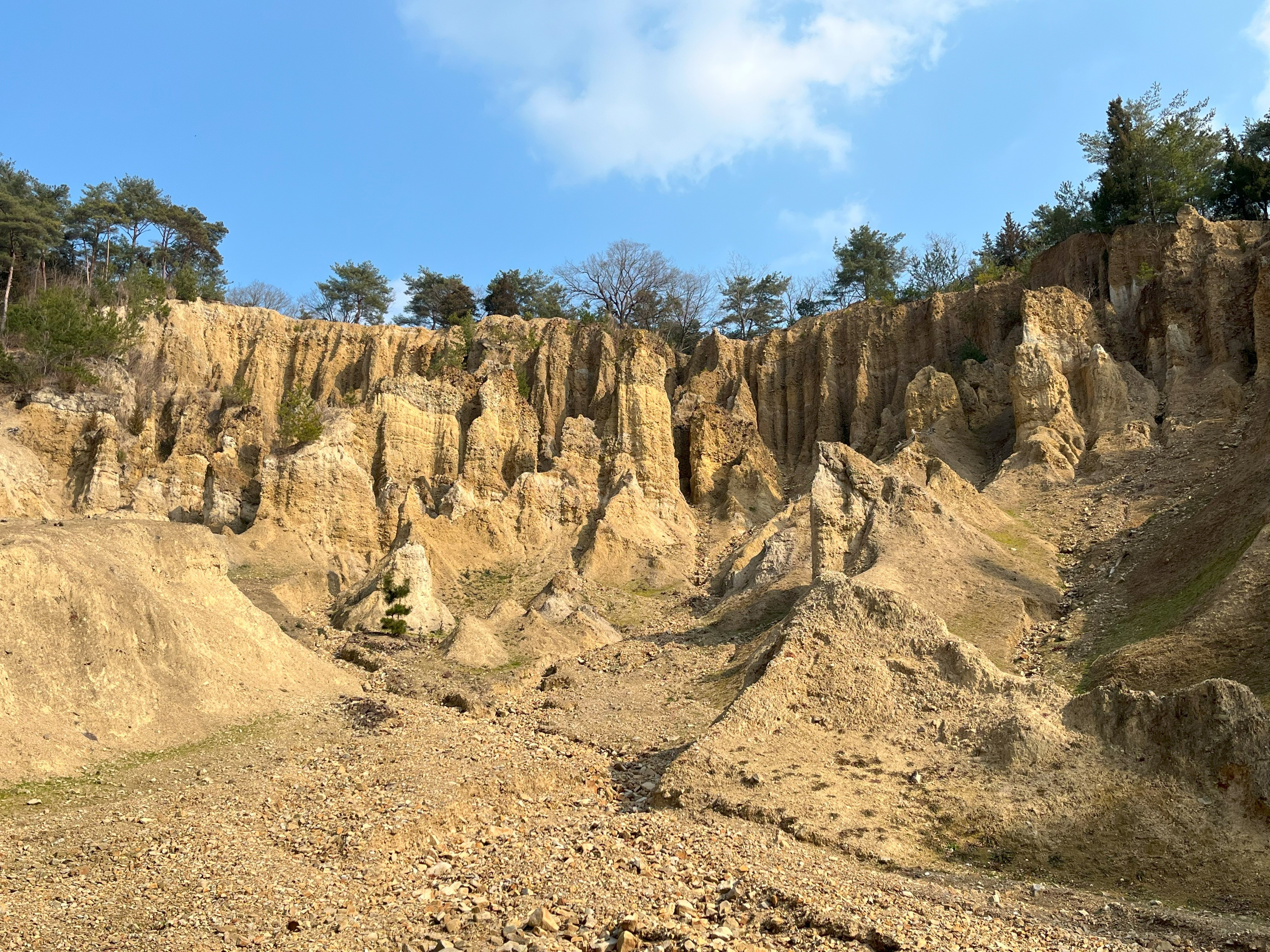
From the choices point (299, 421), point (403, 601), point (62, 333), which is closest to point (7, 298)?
point (62, 333)

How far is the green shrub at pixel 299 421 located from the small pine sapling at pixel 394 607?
1110 cm

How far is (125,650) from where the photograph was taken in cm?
1589

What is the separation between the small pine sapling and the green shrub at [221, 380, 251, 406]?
18275 millimetres

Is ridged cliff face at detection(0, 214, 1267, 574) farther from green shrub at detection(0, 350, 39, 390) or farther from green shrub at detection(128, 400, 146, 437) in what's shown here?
green shrub at detection(0, 350, 39, 390)

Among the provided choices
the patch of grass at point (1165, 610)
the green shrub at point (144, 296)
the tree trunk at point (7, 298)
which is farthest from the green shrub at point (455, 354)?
the patch of grass at point (1165, 610)

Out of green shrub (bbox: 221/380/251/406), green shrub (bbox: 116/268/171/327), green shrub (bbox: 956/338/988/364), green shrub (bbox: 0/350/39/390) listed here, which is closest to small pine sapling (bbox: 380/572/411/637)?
green shrub (bbox: 221/380/251/406)

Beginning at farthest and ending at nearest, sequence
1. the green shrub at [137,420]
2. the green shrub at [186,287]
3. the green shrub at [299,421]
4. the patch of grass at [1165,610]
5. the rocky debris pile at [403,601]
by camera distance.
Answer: the green shrub at [186,287], the green shrub at [137,420], the green shrub at [299,421], the rocky debris pile at [403,601], the patch of grass at [1165,610]

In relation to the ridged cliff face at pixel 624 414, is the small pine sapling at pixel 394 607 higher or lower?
lower

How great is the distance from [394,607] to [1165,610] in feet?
58.0

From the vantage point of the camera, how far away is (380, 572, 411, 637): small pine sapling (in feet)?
83.8

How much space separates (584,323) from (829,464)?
23.6 m

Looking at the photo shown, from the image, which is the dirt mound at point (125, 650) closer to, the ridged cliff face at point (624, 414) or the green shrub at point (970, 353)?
the ridged cliff face at point (624, 414)

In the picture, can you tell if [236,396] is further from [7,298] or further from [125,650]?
[125,650]

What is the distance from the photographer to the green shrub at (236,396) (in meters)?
42.2
